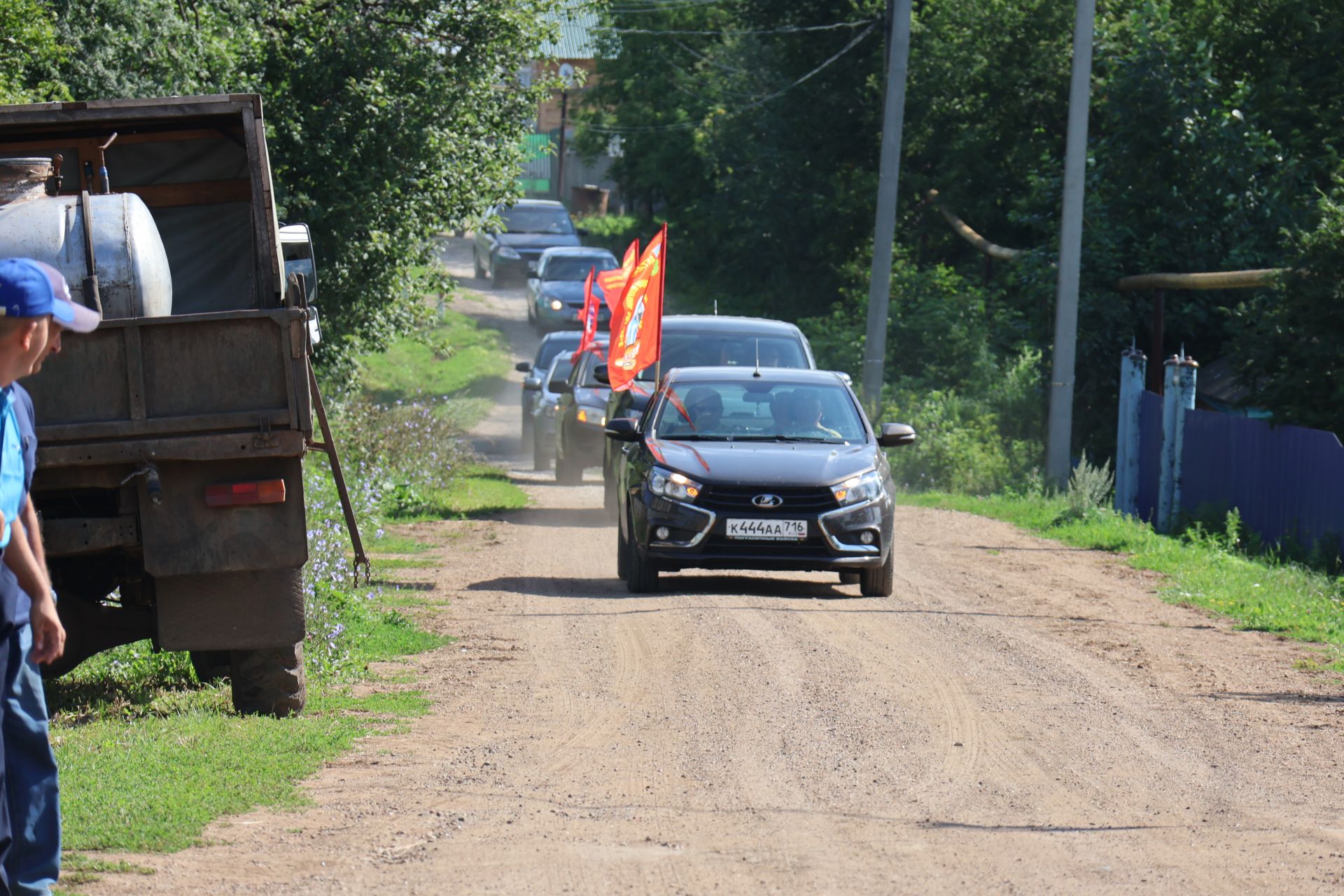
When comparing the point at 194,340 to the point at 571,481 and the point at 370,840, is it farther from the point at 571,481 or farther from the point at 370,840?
the point at 571,481

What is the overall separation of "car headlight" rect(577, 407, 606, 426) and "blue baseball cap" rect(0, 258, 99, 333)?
15.2 m

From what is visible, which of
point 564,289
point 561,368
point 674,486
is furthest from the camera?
Result: point 564,289

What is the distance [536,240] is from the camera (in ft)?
153

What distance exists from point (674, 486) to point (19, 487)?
24.5 feet

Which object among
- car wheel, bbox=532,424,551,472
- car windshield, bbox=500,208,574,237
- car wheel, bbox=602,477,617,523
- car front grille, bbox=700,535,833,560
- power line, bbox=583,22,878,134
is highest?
power line, bbox=583,22,878,134

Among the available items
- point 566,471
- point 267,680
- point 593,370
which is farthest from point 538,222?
point 267,680

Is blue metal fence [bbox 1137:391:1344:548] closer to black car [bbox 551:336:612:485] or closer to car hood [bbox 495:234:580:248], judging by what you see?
black car [bbox 551:336:612:485]

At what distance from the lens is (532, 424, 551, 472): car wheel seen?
23859 mm

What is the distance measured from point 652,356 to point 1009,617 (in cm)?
505

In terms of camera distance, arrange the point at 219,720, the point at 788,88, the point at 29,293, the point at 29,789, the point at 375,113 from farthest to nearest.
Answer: the point at 788,88 → the point at 375,113 → the point at 219,720 → the point at 29,789 → the point at 29,293

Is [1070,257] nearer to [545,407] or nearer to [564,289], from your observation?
[545,407]

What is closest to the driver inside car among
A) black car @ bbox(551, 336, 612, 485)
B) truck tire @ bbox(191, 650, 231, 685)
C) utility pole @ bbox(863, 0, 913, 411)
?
truck tire @ bbox(191, 650, 231, 685)

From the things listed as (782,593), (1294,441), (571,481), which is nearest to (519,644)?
(782,593)

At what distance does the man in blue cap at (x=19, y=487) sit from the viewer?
4090 millimetres
